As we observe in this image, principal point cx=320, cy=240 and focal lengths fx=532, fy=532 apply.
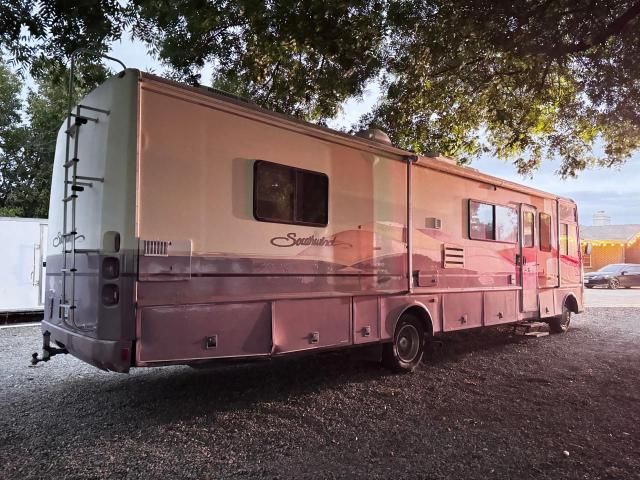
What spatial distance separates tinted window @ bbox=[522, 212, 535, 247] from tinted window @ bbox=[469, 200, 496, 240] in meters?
1.10

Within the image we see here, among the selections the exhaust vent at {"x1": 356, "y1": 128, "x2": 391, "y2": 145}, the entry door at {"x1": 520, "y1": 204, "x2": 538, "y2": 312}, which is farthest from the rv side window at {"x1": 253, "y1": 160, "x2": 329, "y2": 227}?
the entry door at {"x1": 520, "y1": 204, "x2": 538, "y2": 312}

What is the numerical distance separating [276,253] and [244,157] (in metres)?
0.99

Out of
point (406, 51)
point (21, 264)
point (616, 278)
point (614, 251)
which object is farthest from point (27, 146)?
point (614, 251)

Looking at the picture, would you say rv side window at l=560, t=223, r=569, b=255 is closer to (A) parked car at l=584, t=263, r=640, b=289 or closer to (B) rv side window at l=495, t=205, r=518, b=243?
(B) rv side window at l=495, t=205, r=518, b=243

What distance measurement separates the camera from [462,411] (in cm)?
523

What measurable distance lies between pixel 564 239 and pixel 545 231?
1042 mm

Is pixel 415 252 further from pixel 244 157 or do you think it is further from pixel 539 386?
pixel 244 157

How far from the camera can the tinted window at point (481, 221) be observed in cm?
793

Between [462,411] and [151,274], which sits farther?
[462,411]

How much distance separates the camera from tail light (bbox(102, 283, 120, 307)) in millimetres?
4336

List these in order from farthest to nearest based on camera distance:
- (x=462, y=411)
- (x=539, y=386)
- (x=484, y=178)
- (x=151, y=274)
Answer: (x=484, y=178)
(x=539, y=386)
(x=462, y=411)
(x=151, y=274)

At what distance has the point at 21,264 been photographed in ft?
34.8

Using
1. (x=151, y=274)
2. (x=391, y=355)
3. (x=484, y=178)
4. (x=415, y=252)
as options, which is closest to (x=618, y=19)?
(x=484, y=178)

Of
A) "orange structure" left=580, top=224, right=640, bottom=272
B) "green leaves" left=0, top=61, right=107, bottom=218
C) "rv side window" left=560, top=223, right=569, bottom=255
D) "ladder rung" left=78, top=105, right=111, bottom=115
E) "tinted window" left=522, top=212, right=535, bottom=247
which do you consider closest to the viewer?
"ladder rung" left=78, top=105, right=111, bottom=115
